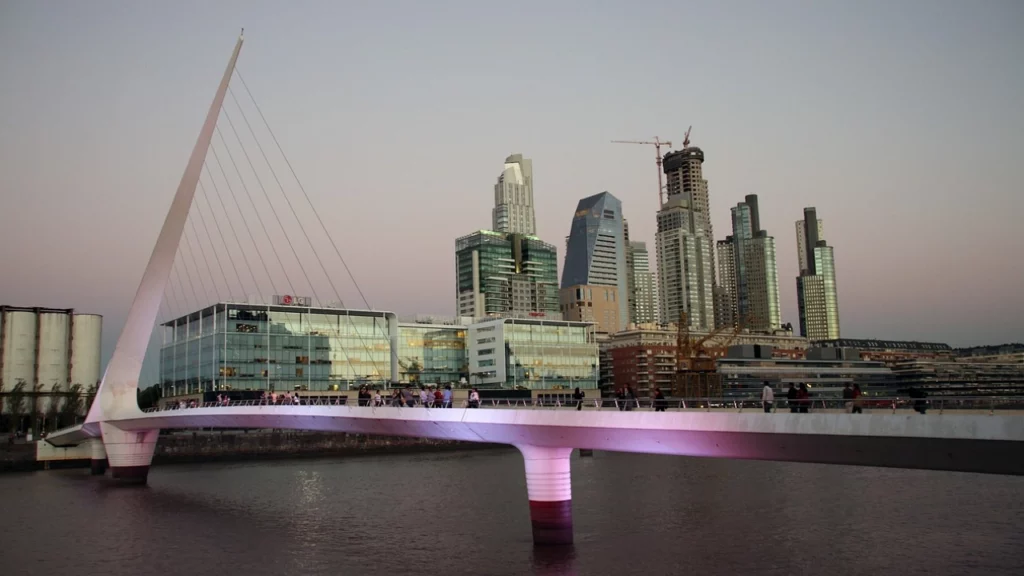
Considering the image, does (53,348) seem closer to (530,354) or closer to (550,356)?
(530,354)

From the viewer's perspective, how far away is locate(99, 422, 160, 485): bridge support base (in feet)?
187

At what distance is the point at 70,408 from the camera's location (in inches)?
3767

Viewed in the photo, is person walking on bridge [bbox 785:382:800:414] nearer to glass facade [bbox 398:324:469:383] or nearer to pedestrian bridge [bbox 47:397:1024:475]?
pedestrian bridge [bbox 47:397:1024:475]

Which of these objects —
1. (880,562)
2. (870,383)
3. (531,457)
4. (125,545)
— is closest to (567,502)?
(531,457)

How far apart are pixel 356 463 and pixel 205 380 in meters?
37.2

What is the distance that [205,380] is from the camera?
335ft

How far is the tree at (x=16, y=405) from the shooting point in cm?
9031

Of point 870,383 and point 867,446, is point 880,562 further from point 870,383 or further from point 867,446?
point 870,383

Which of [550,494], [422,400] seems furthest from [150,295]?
[550,494]

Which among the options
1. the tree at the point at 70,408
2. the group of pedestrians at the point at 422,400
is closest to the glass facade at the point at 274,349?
the tree at the point at 70,408

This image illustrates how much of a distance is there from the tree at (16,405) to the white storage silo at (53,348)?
471cm

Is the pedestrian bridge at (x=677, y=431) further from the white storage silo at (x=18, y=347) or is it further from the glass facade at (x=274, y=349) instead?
the white storage silo at (x=18, y=347)

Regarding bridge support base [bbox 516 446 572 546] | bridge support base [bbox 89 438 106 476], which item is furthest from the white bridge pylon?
bridge support base [bbox 516 446 572 546]

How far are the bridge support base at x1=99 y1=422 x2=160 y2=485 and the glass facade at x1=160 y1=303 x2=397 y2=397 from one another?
141ft
